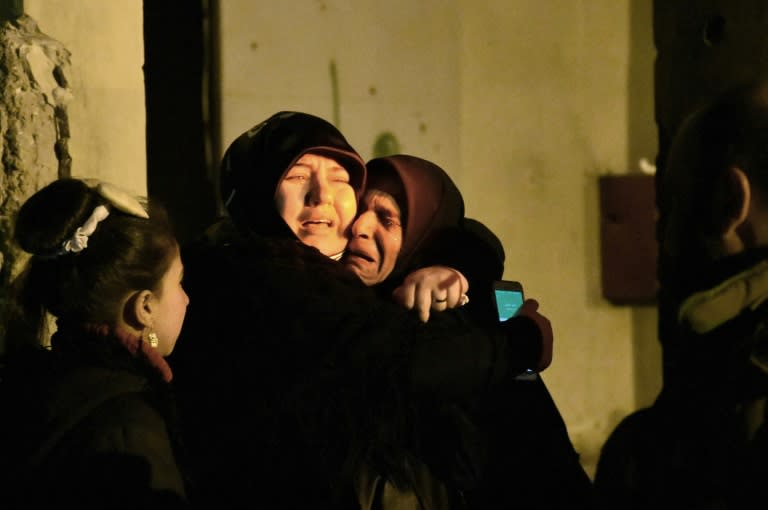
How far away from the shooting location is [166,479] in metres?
1.67

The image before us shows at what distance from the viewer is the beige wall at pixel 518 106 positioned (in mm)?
3379

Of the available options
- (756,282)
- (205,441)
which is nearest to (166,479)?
(205,441)

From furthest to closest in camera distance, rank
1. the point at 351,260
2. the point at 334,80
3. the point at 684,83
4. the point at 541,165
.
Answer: the point at 541,165 → the point at 334,80 → the point at 684,83 → the point at 351,260

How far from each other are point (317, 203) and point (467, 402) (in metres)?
0.57

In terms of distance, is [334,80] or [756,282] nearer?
[756,282]

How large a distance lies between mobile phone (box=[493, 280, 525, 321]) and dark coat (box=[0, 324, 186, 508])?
0.87 m

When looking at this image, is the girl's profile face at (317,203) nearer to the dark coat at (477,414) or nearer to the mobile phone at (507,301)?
the dark coat at (477,414)

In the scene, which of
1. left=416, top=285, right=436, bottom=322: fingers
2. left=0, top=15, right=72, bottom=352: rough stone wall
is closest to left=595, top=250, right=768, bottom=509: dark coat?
left=416, top=285, right=436, bottom=322: fingers

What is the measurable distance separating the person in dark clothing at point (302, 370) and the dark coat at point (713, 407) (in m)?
0.43

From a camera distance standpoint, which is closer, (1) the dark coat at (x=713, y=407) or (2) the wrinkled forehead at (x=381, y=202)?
(1) the dark coat at (x=713, y=407)

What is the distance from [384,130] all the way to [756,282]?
6.78ft

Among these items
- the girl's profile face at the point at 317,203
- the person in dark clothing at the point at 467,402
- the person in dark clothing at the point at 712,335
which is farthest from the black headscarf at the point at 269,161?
the person in dark clothing at the point at 712,335

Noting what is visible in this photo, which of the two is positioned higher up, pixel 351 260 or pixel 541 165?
pixel 541 165

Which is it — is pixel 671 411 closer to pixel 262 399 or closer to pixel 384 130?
pixel 262 399
